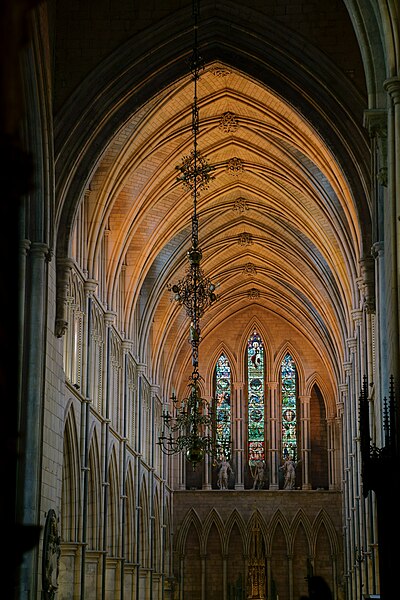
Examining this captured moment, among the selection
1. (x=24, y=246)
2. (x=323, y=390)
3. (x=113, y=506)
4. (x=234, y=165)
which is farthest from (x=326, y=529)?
(x=24, y=246)

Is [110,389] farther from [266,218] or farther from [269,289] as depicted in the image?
[269,289]

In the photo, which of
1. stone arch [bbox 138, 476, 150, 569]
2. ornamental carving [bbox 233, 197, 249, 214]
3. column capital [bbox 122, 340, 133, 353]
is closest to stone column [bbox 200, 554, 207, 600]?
stone arch [bbox 138, 476, 150, 569]

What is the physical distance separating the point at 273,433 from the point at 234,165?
1559 cm

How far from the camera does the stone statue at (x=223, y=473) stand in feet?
150

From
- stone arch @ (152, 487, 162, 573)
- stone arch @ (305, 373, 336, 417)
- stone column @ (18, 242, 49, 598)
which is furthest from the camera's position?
stone arch @ (305, 373, 336, 417)

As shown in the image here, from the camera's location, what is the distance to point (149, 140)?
1157 inches

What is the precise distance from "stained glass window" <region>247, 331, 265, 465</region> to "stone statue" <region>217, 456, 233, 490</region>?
1.17 m

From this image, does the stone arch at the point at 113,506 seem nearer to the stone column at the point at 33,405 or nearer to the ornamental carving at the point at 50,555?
the ornamental carving at the point at 50,555

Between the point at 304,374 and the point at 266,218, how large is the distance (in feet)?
34.8

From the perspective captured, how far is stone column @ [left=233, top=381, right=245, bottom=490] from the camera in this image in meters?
46.1

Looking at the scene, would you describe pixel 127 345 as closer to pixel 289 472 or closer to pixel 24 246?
pixel 24 246

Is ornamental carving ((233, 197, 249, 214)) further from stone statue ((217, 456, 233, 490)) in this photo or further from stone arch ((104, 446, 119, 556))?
stone statue ((217, 456, 233, 490))

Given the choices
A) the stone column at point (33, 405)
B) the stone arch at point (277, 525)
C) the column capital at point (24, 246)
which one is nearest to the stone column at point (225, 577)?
the stone arch at point (277, 525)

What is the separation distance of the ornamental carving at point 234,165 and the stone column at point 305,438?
14.6 m
